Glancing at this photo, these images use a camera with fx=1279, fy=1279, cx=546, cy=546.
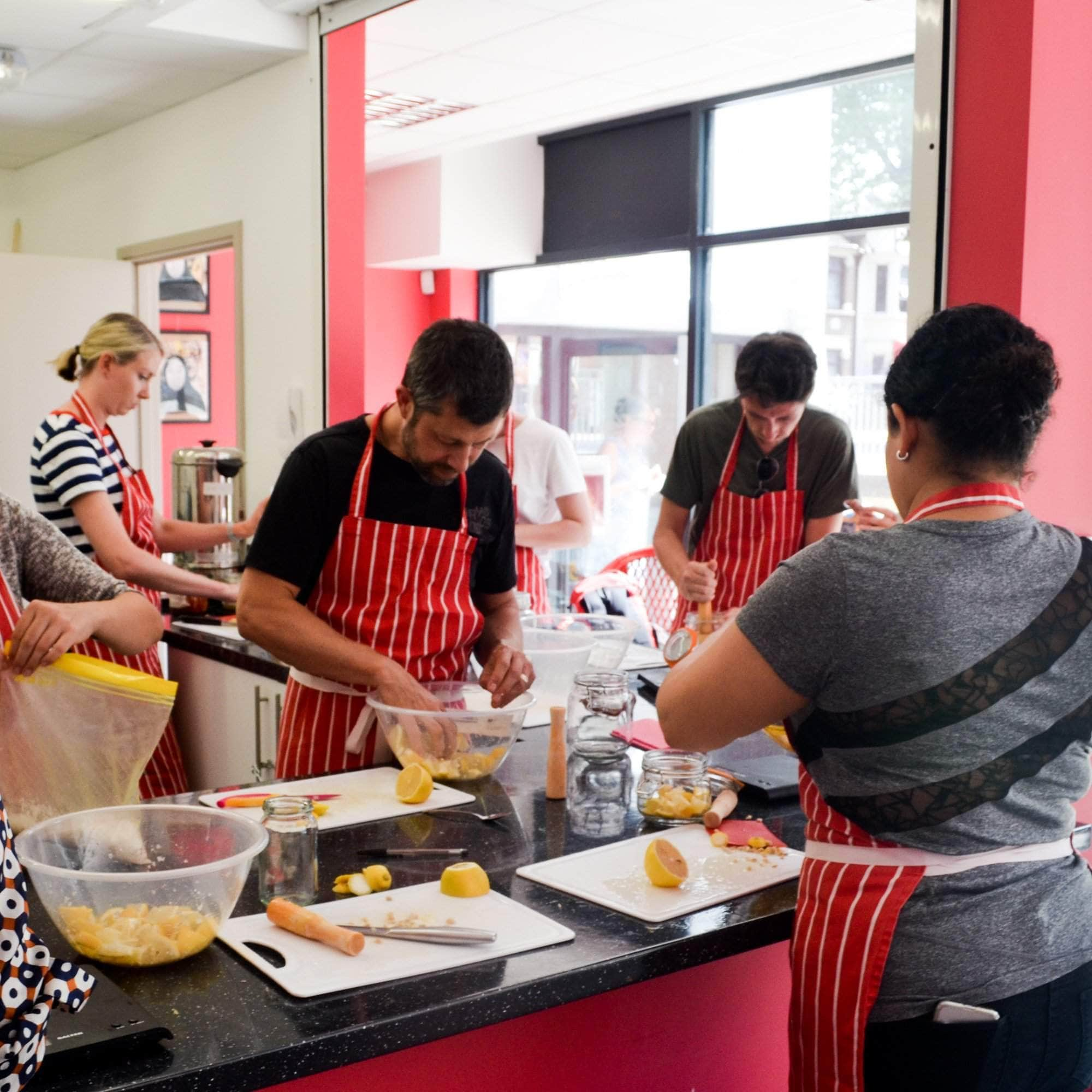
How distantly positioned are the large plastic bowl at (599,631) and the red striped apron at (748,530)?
49 centimetres

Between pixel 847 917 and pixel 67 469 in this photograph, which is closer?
pixel 847 917

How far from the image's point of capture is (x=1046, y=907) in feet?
4.52

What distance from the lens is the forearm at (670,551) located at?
339cm

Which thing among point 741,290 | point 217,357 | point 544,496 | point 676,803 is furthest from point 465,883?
point 217,357

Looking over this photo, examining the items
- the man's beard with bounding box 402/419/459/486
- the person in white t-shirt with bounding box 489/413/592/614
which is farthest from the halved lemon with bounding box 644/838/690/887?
the person in white t-shirt with bounding box 489/413/592/614

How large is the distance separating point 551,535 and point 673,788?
2.11 metres

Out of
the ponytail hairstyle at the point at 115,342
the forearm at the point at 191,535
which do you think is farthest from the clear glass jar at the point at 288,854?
the forearm at the point at 191,535

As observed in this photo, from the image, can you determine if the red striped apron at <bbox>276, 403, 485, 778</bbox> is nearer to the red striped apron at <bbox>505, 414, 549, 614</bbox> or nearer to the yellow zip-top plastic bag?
the yellow zip-top plastic bag

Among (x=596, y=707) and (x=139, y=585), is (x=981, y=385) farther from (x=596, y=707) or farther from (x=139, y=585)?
(x=139, y=585)

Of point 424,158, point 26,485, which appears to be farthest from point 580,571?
point 26,485

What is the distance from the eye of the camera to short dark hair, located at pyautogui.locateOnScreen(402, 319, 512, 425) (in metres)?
2.02

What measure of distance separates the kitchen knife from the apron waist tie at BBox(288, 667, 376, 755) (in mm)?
681

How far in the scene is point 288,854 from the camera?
4.99 feet

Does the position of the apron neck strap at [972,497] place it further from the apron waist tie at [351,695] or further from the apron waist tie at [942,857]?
the apron waist tie at [351,695]
